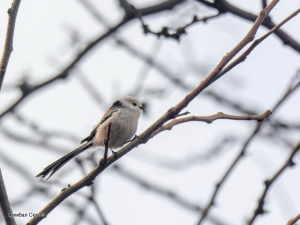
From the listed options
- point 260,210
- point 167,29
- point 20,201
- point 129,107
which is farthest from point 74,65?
point 260,210

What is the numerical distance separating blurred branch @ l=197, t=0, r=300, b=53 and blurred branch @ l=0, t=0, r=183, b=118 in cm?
71

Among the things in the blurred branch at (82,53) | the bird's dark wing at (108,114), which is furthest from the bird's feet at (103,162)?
the bird's dark wing at (108,114)

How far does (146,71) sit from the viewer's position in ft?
13.1

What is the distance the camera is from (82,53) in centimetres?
392

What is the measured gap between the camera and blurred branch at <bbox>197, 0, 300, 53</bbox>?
294 centimetres

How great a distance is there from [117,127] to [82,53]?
0.92m

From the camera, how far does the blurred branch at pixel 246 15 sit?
2941 mm

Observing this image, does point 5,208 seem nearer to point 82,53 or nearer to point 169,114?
point 169,114

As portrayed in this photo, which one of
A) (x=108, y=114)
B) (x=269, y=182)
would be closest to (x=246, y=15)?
(x=269, y=182)

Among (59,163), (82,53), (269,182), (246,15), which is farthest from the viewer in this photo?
(82,53)

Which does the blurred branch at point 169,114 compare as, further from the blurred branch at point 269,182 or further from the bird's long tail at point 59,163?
the bird's long tail at point 59,163

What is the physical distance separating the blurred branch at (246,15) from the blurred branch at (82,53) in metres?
0.71

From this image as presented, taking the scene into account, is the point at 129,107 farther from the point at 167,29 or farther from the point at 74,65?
the point at 167,29

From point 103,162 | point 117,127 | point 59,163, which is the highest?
point 117,127
